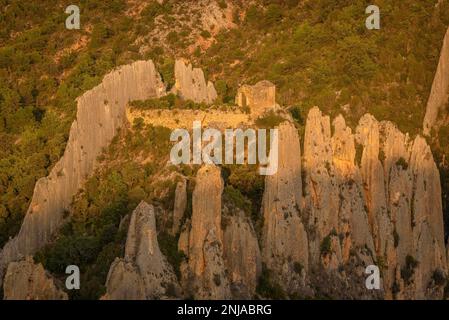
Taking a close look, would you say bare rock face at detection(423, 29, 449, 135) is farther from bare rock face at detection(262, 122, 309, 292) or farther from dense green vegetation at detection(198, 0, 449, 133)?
bare rock face at detection(262, 122, 309, 292)

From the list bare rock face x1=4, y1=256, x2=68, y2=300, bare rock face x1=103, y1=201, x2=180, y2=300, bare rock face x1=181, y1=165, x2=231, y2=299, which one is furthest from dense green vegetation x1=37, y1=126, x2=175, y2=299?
bare rock face x1=4, y1=256, x2=68, y2=300

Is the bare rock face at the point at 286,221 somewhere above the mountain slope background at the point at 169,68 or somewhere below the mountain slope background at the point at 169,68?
below

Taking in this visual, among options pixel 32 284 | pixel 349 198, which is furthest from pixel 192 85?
pixel 32 284

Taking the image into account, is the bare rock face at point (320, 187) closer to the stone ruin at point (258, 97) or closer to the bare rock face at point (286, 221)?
the bare rock face at point (286, 221)

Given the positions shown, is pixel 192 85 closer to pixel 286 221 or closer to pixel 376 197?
pixel 376 197

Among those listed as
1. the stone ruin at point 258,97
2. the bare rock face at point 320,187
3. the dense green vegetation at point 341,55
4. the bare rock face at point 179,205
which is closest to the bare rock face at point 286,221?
the bare rock face at point 320,187
